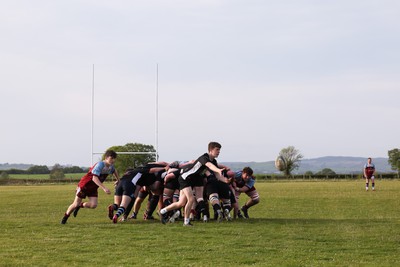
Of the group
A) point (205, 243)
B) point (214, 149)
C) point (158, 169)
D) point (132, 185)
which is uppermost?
point (214, 149)

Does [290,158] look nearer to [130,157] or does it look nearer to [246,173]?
[130,157]

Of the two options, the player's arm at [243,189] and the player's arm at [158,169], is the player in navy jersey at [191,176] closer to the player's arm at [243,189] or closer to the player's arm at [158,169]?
the player's arm at [158,169]

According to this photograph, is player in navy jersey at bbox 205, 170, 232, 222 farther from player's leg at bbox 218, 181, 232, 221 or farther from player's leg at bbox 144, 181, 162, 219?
player's leg at bbox 144, 181, 162, 219

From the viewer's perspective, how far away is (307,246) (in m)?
10.3

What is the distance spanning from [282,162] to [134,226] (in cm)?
10960

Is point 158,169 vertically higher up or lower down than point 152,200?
higher up

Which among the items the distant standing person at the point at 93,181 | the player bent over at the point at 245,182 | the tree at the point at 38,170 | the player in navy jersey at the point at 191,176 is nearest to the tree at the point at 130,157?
the tree at the point at 38,170

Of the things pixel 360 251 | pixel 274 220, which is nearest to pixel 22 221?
pixel 274 220

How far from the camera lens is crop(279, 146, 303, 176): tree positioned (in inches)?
4798

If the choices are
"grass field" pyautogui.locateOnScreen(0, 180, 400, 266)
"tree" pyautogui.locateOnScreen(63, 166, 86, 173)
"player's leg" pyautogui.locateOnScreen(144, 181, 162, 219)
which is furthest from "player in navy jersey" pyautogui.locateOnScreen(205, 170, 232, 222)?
"tree" pyautogui.locateOnScreen(63, 166, 86, 173)

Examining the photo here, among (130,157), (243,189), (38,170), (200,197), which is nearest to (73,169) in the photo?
(38,170)

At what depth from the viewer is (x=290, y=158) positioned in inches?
4865

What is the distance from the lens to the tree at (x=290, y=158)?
121875 mm

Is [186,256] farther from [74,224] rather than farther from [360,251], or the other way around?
[74,224]
